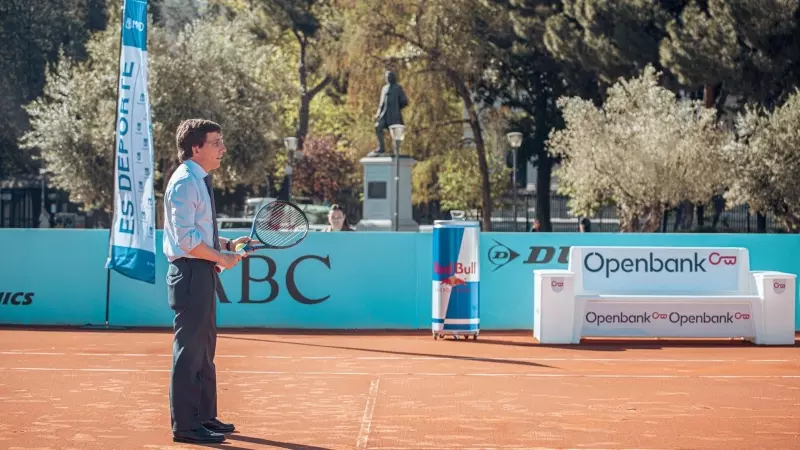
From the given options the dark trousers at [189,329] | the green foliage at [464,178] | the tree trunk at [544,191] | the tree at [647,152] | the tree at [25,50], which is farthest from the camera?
the tree at [25,50]

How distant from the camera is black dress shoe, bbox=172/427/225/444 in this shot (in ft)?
25.4

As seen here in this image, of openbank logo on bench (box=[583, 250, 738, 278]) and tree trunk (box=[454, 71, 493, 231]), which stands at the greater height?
tree trunk (box=[454, 71, 493, 231])

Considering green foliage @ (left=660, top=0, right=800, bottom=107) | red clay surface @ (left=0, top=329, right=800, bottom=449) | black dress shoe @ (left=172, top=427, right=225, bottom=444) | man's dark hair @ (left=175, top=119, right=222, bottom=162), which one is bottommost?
red clay surface @ (left=0, top=329, right=800, bottom=449)

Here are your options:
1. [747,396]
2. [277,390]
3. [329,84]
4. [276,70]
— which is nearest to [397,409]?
[277,390]

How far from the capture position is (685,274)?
51.6 ft

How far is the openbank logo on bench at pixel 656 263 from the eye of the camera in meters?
15.7

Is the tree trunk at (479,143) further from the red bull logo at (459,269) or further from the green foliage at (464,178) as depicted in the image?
the red bull logo at (459,269)

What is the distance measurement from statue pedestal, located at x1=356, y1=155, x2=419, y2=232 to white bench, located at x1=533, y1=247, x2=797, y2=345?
19739mm

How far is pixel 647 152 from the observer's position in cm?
→ 3359

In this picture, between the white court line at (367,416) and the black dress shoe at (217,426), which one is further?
the black dress shoe at (217,426)

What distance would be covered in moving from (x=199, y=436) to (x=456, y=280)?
8056mm

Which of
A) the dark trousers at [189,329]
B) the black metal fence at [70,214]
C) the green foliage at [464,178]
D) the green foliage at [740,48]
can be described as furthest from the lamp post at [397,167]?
the dark trousers at [189,329]

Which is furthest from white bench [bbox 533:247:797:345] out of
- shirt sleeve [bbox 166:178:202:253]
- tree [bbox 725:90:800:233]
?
tree [bbox 725:90:800:233]

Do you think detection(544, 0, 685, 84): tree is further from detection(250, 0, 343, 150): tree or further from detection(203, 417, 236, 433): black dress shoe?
detection(203, 417, 236, 433): black dress shoe
